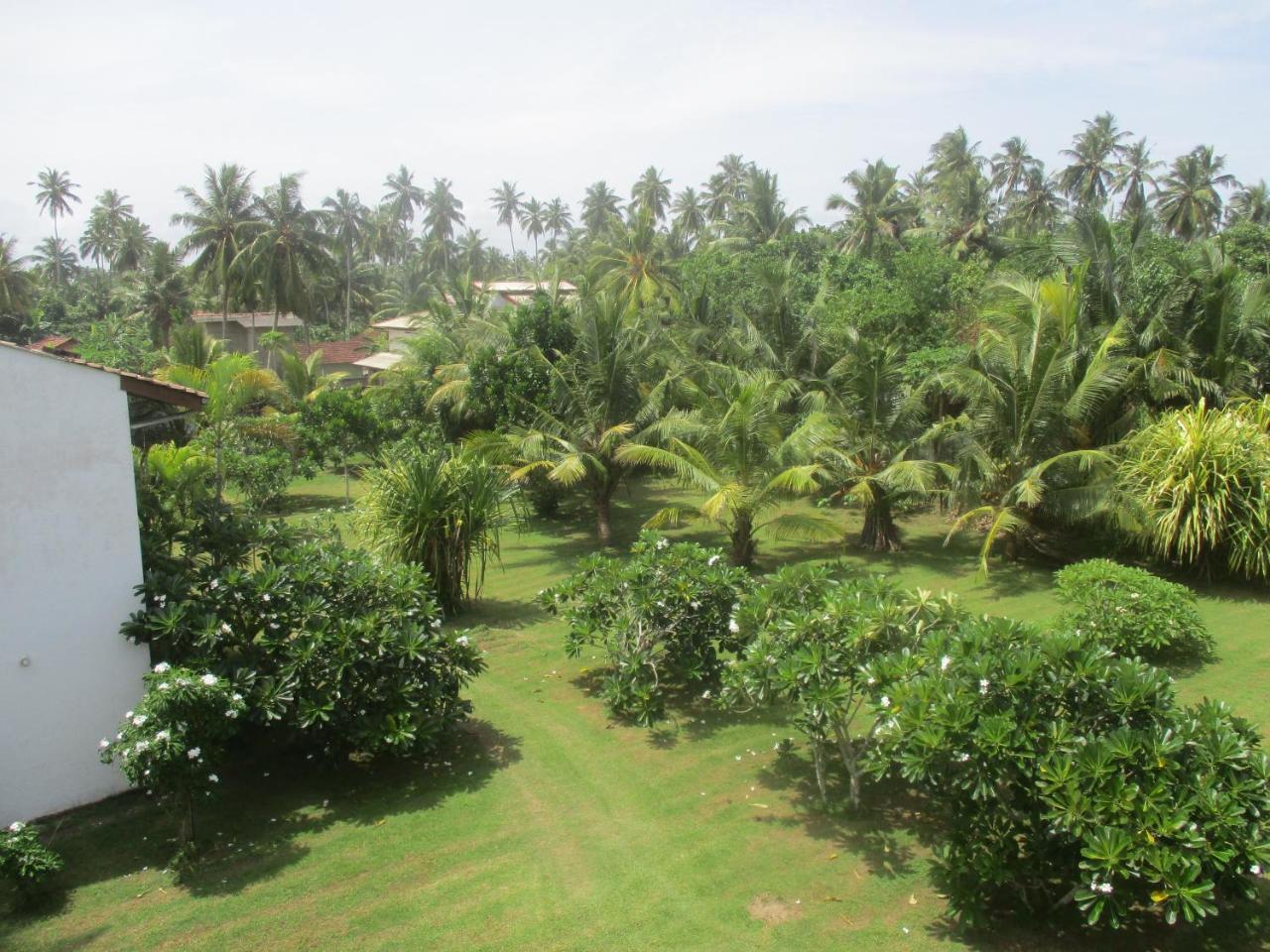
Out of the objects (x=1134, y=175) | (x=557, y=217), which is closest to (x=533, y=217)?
(x=557, y=217)

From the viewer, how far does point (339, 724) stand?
7734 millimetres

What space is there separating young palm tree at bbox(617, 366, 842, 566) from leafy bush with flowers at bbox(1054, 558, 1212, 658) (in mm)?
4538

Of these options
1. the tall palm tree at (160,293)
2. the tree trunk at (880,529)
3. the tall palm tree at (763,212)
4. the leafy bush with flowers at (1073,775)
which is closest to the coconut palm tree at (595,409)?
the tree trunk at (880,529)

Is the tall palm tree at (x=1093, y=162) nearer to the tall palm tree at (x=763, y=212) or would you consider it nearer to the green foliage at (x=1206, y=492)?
the tall palm tree at (x=763, y=212)

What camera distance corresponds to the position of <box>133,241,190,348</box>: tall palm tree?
44969 mm

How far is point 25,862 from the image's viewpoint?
6.16 metres

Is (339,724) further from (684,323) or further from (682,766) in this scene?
(684,323)

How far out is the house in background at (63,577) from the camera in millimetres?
7109

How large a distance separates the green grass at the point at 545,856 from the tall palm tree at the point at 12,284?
182ft

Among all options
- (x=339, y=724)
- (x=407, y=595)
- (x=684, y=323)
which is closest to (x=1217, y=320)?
(x=684, y=323)

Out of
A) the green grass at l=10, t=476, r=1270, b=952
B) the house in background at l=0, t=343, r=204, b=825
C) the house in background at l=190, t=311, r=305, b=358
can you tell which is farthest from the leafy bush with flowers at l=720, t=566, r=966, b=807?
the house in background at l=190, t=311, r=305, b=358

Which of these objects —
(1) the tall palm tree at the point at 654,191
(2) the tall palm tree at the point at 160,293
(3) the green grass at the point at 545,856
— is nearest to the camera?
(3) the green grass at the point at 545,856

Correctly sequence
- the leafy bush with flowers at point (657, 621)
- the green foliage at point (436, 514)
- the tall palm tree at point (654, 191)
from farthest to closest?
the tall palm tree at point (654, 191) < the green foliage at point (436, 514) < the leafy bush with flowers at point (657, 621)

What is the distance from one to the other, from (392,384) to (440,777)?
16.4 meters
